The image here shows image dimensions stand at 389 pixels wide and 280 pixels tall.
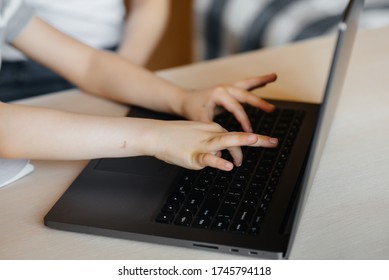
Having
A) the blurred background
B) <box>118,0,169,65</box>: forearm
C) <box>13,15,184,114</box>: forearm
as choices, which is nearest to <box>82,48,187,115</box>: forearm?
<box>13,15,184,114</box>: forearm

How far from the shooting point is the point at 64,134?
82 centimetres

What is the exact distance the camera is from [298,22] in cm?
166

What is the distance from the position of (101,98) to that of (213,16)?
0.95 meters

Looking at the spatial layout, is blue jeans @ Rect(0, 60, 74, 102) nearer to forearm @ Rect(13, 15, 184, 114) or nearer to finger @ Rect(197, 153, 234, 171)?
forearm @ Rect(13, 15, 184, 114)

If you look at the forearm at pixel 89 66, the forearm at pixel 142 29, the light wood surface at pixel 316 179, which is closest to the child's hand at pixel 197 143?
the light wood surface at pixel 316 179

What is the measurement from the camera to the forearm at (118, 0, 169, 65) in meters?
1.35

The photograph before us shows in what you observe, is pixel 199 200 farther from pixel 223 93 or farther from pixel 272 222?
pixel 223 93

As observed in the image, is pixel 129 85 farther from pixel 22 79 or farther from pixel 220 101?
pixel 22 79

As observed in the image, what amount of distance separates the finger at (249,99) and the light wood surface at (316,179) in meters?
0.10

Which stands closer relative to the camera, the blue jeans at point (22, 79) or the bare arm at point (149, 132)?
the bare arm at point (149, 132)

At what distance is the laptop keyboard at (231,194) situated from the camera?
2.32ft

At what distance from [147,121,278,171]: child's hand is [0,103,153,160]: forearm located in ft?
0.07

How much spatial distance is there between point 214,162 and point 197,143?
5cm

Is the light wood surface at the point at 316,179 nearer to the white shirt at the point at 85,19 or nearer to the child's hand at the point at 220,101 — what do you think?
the child's hand at the point at 220,101
